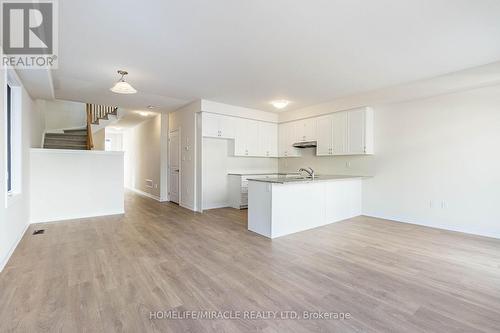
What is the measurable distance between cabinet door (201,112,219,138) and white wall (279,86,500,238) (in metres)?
3.47

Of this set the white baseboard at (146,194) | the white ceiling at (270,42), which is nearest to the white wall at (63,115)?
the white baseboard at (146,194)

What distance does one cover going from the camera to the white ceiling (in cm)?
229

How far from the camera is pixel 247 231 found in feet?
13.4

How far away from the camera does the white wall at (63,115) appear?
24.5ft

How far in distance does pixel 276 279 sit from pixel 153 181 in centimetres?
642

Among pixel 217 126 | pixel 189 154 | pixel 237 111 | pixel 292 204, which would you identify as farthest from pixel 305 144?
pixel 189 154

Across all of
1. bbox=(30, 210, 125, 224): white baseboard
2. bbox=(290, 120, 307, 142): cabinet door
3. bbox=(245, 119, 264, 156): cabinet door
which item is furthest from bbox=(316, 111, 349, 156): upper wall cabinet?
bbox=(30, 210, 125, 224): white baseboard

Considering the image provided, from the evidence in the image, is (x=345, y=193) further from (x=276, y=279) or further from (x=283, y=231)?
(x=276, y=279)

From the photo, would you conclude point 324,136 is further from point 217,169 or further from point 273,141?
point 217,169

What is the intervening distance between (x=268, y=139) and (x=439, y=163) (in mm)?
4059

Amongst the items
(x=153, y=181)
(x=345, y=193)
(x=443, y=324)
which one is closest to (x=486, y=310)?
(x=443, y=324)

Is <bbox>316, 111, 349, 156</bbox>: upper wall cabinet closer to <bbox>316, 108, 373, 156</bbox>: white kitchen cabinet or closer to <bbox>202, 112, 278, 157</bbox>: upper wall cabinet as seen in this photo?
<bbox>316, 108, 373, 156</bbox>: white kitchen cabinet

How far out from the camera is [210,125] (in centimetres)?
570

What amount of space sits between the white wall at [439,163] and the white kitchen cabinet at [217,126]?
10.5 feet
